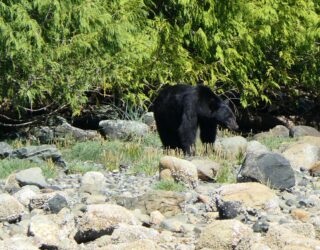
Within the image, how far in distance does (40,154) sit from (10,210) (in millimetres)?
3282

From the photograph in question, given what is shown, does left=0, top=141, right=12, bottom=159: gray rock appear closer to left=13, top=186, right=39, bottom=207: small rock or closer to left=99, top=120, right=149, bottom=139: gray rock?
left=13, top=186, right=39, bottom=207: small rock

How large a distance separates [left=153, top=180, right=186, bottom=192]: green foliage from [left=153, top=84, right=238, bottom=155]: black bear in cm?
318

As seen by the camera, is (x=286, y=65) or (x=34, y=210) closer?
(x=34, y=210)

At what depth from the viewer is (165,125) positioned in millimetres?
13320

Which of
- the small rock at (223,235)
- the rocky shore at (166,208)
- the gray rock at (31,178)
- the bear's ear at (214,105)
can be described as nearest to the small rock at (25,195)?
the rocky shore at (166,208)

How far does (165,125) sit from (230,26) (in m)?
3.90

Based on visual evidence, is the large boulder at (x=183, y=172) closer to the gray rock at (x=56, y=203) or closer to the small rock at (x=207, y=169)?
the small rock at (x=207, y=169)

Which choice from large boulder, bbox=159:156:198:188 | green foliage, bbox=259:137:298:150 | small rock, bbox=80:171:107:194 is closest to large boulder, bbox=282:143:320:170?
green foliage, bbox=259:137:298:150

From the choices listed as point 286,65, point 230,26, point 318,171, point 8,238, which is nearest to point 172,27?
point 230,26

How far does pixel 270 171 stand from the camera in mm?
9781

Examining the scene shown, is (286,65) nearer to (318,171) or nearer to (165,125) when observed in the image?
(165,125)

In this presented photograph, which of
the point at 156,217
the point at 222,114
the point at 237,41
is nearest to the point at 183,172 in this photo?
the point at 156,217

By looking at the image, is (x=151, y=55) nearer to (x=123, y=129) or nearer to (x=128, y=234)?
(x=123, y=129)

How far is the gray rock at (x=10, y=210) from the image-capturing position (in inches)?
323
